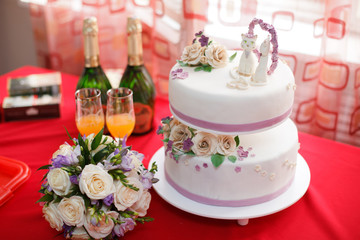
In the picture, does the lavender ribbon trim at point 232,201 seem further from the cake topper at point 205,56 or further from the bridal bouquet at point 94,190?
the cake topper at point 205,56

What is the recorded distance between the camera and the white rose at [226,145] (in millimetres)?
975

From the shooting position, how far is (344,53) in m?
1.42

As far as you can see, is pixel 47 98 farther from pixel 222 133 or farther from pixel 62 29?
pixel 222 133

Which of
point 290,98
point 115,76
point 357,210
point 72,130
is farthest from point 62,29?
point 357,210

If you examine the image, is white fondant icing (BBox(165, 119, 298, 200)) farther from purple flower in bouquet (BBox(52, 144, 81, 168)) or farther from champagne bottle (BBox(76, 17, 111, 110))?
champagne bottle (BBox(76, 17, 111, 110))

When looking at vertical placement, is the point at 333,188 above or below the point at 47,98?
below

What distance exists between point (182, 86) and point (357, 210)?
57 cm

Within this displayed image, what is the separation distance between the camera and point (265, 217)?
1060 millimetres

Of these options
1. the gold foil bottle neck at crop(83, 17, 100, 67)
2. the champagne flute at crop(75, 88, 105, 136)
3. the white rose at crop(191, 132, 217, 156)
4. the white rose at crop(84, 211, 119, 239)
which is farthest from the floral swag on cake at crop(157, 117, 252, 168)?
the gold foil bottle neck at crop(83, 17, 100, 67)

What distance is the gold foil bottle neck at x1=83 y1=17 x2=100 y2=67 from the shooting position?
1.29m

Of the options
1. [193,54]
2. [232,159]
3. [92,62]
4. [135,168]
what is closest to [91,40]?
[92,62]

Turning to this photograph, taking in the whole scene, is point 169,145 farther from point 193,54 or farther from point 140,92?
point 140,92

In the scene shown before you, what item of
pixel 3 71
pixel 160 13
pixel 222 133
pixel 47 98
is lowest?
pixel 3 71

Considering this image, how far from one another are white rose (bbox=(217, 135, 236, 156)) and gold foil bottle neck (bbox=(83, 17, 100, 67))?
23.2 inches
